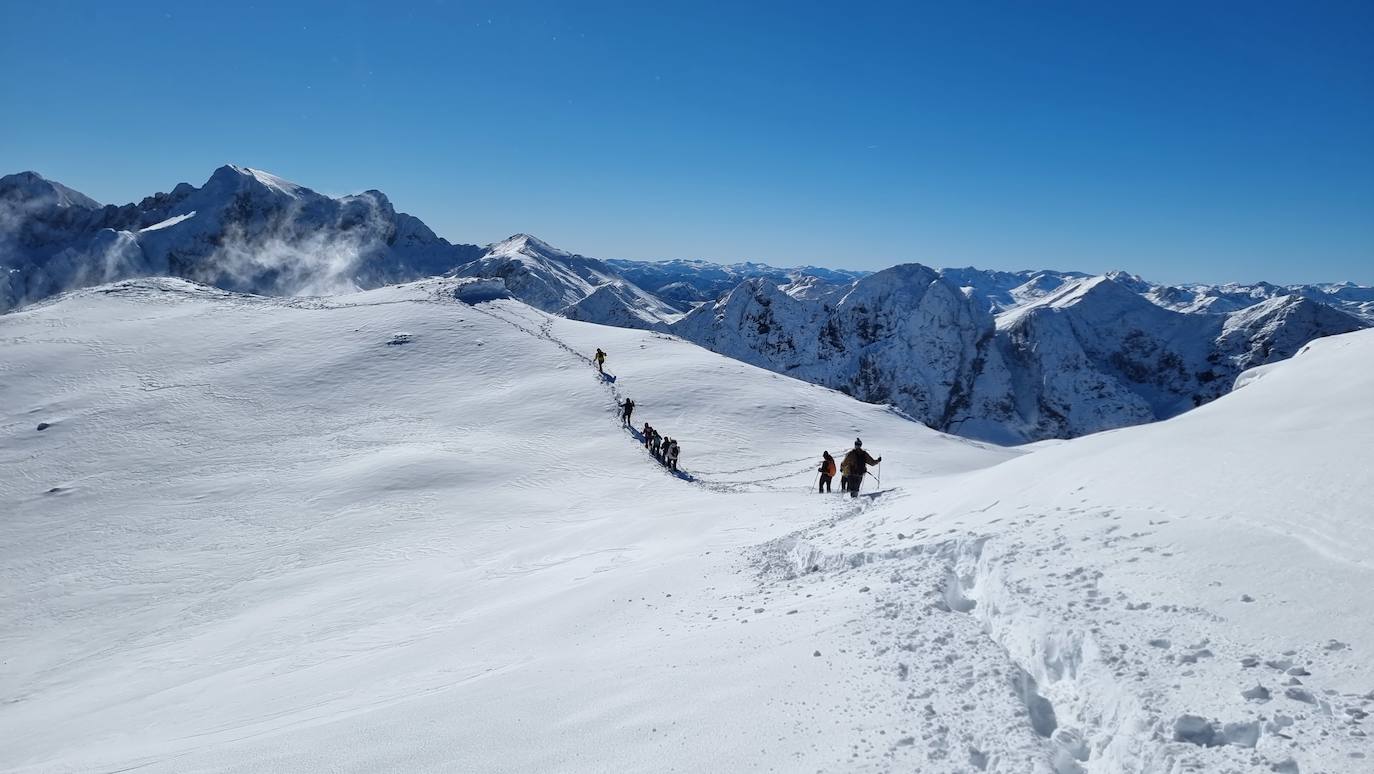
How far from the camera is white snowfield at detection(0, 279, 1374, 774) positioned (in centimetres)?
598

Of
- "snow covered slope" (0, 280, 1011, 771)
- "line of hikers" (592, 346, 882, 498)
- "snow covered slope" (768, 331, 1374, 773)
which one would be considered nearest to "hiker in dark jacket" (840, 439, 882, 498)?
"line of hikers" (592, 346, 882, 498)

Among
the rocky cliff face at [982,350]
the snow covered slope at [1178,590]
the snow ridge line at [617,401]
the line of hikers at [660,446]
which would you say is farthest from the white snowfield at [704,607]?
the rocky cliff face at [982,350]

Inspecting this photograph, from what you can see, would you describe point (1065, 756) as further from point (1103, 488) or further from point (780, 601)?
point (1103, 488)

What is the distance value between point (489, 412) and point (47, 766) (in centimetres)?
Result: 2637

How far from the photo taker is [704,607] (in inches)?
416

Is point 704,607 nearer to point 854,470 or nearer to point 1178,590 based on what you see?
point 1178,590

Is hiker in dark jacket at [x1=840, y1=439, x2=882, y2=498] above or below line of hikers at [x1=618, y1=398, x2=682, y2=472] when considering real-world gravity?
above

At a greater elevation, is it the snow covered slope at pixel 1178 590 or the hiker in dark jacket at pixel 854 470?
the snow covered slope at pixel 1178 590

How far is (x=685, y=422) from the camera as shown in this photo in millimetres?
35500

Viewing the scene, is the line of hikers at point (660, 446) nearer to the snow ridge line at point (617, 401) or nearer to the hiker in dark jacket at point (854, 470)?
the snow ridge line at point (617, 401)

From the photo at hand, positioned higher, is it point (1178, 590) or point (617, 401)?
point (1178, 590)

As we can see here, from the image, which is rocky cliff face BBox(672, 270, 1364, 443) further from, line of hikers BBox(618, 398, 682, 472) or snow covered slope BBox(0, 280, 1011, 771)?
line of hikers BBox(618, 398, 682, 472)

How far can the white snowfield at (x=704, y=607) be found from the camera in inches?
235

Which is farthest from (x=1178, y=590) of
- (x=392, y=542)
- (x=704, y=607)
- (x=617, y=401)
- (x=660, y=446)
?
(x=617, y=401)
